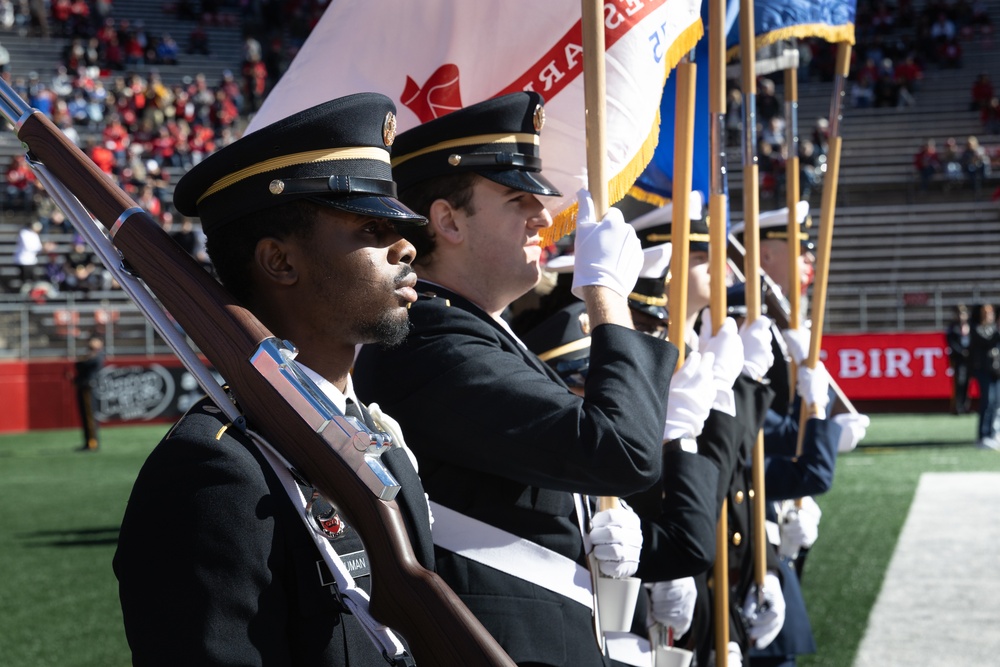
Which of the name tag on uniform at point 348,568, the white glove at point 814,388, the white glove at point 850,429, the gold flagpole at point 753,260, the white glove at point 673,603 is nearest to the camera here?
the name tag on uniform at point 348,568

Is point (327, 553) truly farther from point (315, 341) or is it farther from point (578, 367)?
point (578, 367)

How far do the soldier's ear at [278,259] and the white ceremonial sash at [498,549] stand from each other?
1.98 ft

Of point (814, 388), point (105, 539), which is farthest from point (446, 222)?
point (105, 539)

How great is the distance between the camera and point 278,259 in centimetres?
197

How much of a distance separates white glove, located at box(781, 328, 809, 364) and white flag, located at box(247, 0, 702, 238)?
1.80 m

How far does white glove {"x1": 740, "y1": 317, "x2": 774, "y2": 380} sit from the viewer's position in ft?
12.6

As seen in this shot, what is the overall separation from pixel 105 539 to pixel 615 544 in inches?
317

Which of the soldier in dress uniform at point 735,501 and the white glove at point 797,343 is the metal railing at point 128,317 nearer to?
the white glove at point 797,343

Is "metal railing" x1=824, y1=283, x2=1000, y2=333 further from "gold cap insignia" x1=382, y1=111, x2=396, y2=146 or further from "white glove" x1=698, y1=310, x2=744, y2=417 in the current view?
"gold cap insignia" x1=382, y1=111, x2=396, y2=146

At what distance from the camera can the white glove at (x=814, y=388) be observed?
472 centimetres

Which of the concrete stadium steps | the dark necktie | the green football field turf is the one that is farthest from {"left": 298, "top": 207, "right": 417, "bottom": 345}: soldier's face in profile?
the concrete stadium steps

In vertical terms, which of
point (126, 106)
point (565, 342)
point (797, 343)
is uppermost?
point (565, 342)

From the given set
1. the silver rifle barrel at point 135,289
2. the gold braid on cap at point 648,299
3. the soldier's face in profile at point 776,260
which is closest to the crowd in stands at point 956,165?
the soldier's face in profile at point 776,260

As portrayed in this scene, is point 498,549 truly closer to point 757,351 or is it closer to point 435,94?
point 435,94
